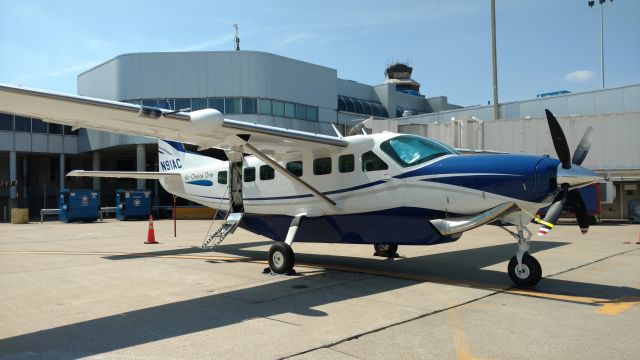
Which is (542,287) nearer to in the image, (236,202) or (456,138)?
(236,202)

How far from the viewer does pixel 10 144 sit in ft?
125

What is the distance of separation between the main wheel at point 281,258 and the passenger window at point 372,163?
2.41m

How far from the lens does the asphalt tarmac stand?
5305 millimetres

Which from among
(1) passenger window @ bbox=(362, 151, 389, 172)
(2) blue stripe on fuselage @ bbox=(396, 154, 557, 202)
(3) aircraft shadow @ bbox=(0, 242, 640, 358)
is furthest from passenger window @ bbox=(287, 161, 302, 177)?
(2) blue stripe on fuselage @ bbox=(396, 154, 557, 202)

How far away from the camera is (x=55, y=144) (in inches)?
1608

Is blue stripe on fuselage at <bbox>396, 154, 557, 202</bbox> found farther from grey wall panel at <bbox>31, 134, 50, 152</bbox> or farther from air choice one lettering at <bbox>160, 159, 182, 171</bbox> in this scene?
grey wall panel at <bbox>31, 134, 50, 152</bbox>

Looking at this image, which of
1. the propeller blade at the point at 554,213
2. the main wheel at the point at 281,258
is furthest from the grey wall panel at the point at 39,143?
the propeller blade at the point at 554,213

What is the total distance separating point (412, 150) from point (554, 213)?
Result: 2937 millimetres

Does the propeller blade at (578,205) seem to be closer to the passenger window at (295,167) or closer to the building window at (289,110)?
the passenger window at (295,167)

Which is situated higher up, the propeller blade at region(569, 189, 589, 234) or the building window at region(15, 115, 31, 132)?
the building window at region(15, 115, 31, 132)

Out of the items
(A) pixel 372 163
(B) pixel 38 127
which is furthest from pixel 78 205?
(A) pixel 372 163

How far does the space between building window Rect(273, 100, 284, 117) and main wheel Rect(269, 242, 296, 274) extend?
91.5 ft

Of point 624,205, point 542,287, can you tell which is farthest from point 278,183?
point 624,205

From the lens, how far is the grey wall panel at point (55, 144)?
40.5 meters
